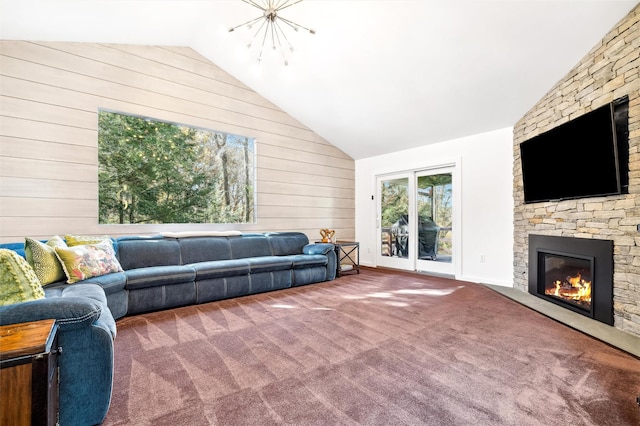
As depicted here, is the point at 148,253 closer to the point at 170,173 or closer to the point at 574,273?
the point at 170,173

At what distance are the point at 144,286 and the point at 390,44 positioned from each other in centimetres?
392

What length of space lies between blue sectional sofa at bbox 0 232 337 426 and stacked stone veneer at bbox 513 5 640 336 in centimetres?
321

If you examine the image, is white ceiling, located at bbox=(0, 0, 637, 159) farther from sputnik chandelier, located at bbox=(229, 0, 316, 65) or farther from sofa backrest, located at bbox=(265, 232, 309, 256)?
sofa backrest, located at bbox=(265, 232, 309, 256)

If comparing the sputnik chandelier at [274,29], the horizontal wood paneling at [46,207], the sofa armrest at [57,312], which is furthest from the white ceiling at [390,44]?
the sofa armrest at [57,312]

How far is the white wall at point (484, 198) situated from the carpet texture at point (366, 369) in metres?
1.34

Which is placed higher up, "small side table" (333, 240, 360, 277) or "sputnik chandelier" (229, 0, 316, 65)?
"sputnik chandelier" (229, 0, 316, 65)

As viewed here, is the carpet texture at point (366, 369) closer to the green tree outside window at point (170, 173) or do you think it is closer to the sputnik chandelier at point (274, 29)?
the green tree outside window at point (170, 173)

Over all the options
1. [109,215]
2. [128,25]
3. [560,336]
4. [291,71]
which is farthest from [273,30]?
[560,336]

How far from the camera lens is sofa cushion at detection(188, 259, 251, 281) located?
3.68m

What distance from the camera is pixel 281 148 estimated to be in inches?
221

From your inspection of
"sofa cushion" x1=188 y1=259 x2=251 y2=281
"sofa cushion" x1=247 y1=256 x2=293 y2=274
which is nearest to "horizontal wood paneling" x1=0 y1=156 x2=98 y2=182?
"sofa cushion" x1=188 y1=259 x2=251 y2=281

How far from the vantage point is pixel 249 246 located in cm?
471

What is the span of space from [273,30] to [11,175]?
3.37 m

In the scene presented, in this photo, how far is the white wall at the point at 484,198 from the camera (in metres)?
4.49
